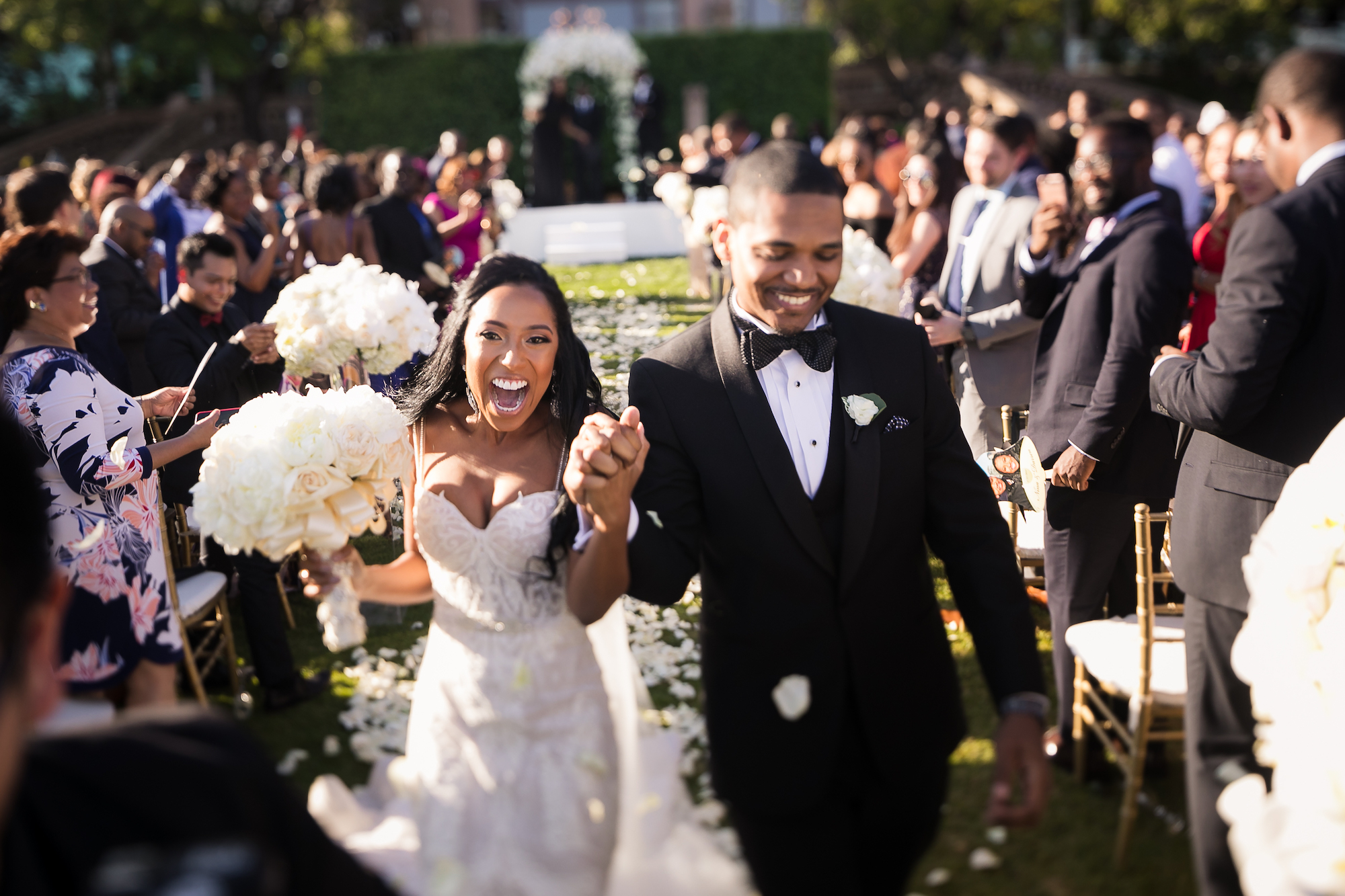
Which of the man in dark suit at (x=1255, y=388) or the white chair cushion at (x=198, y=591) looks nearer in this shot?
the man in dark suit at (x=1255, y=388)

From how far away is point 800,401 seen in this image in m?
2.73

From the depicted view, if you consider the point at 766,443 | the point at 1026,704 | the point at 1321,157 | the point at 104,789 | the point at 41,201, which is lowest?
the point at 1026,704

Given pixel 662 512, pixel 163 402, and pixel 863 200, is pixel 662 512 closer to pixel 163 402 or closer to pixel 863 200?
pixel 163 402

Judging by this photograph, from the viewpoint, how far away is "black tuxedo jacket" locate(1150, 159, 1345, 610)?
9.54 feet

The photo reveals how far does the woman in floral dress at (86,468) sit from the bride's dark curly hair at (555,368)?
1343mm

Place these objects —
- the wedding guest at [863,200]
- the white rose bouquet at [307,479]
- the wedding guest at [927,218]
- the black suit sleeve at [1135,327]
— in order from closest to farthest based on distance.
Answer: the white rose bouquet at [307,479] → the black suit sleeve at [1135,327] → the wedding guest at [927,218] → the wedding guest at [863,200]

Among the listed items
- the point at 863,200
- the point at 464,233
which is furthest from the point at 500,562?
the point at 464,233

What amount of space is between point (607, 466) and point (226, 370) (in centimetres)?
365

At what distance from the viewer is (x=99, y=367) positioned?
19.4ft

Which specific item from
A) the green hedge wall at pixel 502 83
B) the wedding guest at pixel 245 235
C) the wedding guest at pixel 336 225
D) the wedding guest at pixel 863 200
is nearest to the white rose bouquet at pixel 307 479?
the wedding guest at pixel 245 235

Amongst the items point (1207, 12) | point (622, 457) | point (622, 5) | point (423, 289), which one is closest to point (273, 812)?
point (622, 457)

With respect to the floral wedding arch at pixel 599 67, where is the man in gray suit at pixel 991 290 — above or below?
below

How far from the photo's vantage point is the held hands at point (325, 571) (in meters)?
2.91

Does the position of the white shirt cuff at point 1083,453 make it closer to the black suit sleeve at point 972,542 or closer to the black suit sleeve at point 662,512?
the black suit sleeve at point 972,542
